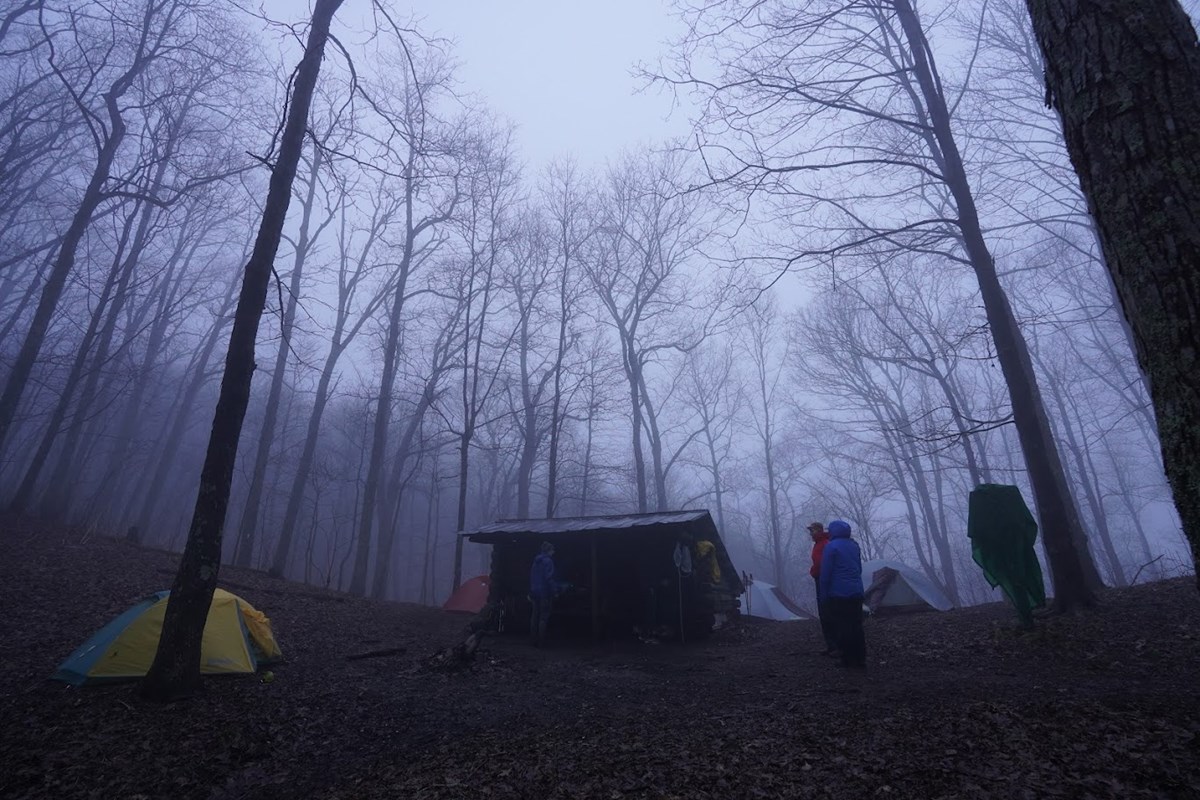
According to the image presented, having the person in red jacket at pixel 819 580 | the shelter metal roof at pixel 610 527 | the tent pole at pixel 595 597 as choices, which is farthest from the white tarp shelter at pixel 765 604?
the person in red jacket at pixel 819 580

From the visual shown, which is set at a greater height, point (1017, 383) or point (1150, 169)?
point (1017, 383)

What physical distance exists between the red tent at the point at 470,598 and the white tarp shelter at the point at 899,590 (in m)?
11.2

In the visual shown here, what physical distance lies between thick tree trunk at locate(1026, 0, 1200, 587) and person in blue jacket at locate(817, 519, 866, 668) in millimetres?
6385

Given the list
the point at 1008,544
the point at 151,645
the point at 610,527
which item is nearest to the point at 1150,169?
the point at 1008,544

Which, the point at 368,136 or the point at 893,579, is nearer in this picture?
the point at 368,136

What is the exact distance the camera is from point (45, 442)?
13766 millimetres

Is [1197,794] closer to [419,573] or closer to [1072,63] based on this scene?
[1072,63]

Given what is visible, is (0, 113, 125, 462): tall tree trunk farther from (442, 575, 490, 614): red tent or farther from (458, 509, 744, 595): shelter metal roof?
(442, 575, 490, 614): red tent

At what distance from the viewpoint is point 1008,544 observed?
8.05m

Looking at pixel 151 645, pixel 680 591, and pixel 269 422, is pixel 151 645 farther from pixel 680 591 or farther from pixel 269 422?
pixel 269 422

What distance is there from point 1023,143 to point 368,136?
56.9ft

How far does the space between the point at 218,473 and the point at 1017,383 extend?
36.6 ft

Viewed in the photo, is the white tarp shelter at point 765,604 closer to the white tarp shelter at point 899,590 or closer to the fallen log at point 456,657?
the white tarp shelter at point 899,590

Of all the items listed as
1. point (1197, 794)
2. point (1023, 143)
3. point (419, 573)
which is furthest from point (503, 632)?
point (419, 573)
